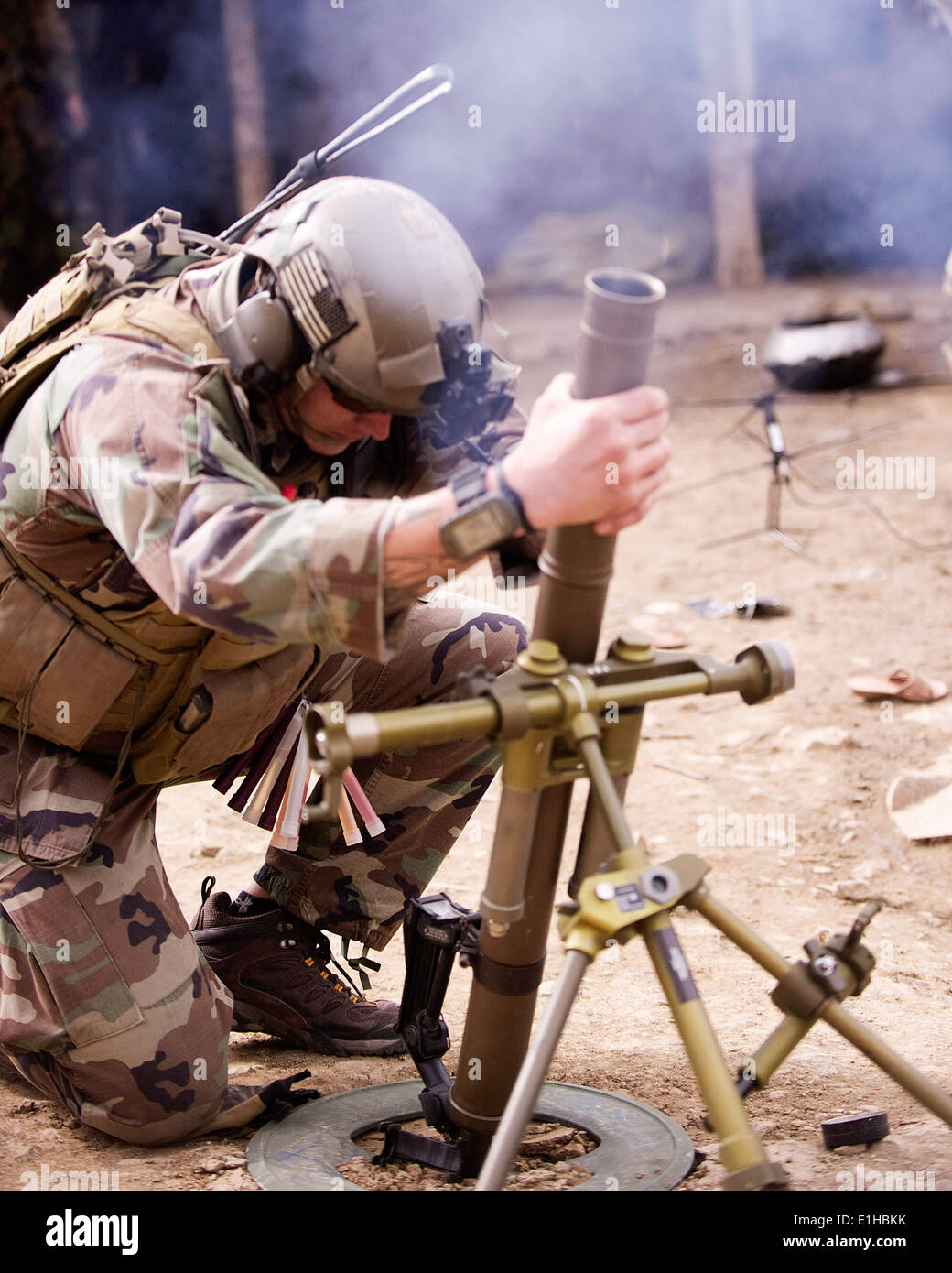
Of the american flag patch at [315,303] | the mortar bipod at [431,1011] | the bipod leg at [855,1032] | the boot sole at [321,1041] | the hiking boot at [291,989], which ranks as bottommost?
the boot sole at [321,1041]

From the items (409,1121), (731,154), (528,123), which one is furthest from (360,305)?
(528,123)

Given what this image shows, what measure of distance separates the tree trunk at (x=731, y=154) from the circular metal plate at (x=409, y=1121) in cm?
833

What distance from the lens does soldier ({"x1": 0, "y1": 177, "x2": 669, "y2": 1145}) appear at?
1.94 m

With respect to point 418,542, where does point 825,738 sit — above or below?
below

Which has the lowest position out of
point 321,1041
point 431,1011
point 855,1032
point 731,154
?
point 321,1041

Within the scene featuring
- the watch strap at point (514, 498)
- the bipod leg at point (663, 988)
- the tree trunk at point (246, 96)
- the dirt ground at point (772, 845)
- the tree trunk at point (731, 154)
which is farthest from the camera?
the tree trunk at point (731, 154)

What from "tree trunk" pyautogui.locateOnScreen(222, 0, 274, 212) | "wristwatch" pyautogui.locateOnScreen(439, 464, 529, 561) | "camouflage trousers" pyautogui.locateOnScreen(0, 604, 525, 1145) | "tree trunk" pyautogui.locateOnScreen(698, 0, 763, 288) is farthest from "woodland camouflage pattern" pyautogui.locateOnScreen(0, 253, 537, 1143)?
"tree trunk" pyautogui.locateOnScreen(698, 0, 763, 288)

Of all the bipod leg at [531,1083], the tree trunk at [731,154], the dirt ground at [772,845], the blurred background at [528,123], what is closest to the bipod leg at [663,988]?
the bipod leg at [531,1083]

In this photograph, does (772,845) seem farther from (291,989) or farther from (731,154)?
(731,154)

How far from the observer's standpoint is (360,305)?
7.32 feet

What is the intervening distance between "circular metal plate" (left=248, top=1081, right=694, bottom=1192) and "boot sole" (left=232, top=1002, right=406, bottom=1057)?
0.81ft

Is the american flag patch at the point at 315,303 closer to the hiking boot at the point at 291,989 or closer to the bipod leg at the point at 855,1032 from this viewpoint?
the bipod leg at the point at 855,1032

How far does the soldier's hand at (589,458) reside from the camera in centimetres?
187

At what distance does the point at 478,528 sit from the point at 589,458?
173 millimetres
